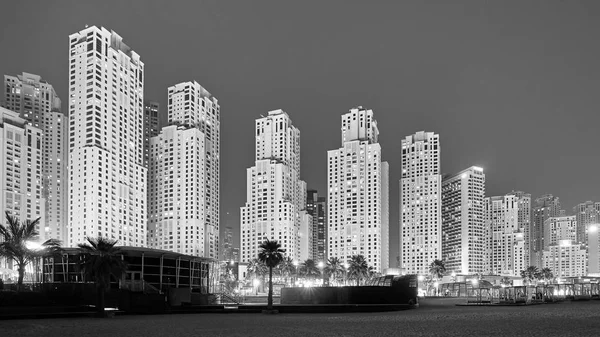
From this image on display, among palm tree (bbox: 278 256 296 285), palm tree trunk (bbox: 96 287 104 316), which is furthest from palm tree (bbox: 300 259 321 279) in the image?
palm tree trunk (bbox: 96 287 104 316)

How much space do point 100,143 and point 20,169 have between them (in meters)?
28.0

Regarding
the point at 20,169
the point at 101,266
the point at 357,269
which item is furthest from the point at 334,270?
the point at 20,169

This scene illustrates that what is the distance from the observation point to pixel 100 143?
546 feet

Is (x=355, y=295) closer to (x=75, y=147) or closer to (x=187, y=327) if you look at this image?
(x=187, y=327)

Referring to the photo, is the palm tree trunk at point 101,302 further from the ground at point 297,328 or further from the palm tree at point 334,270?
the palm tree at point 334,270

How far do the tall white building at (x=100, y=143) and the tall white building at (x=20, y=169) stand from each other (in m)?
20.4

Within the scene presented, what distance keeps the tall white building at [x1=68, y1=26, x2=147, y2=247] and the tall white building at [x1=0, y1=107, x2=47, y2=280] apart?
67.0ft

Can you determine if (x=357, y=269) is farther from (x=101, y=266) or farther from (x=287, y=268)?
(x=101, y=266)

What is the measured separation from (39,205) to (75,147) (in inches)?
1134

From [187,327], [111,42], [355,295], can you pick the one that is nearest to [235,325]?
[187,327]

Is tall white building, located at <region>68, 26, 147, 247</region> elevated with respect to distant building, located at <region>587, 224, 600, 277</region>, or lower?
elevated

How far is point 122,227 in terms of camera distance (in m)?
171

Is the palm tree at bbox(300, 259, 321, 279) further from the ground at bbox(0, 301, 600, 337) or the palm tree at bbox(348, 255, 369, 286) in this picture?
the ground at bbox(0, 301, 600, 337)

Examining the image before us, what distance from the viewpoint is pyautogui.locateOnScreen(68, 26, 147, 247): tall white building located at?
16200 cm
